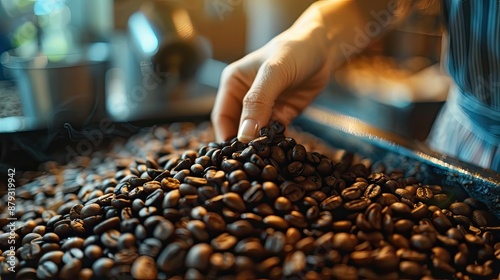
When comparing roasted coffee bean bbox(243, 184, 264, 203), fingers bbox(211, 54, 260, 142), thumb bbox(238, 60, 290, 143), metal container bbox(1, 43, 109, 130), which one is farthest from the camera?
metal container bbox(1, 43, 109, 130)

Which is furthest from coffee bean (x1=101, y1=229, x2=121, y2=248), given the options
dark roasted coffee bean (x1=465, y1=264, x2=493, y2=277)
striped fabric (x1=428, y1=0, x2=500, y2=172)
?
striped fabric (x1=428, y1=0, x2=500, y2=172)

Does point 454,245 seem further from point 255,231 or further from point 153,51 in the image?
point 153,51

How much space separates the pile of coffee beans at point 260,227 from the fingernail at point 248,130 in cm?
5

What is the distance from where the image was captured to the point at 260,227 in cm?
73

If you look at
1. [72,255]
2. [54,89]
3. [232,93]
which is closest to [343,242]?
[72,255]

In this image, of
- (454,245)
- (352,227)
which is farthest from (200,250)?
(454,245)

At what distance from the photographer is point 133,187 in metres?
0.88

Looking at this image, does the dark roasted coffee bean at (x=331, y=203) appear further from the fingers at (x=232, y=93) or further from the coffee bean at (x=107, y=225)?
the fingers at (x=232, y=93)

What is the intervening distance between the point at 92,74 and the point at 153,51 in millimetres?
304

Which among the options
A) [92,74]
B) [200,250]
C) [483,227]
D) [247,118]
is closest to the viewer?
[200,250]

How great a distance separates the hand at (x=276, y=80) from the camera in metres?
1.04

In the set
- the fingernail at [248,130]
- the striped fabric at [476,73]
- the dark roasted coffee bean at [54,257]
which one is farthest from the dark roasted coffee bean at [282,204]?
the striped fabric at [476,73]

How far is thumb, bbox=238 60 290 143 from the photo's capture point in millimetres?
1009

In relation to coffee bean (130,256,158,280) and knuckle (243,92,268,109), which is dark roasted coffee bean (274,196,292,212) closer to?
coffee bean (130,256,158,280)
